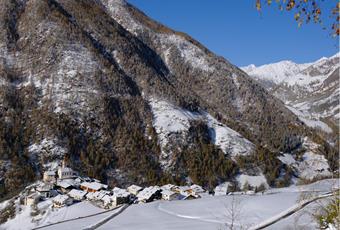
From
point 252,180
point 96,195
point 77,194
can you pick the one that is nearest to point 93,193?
A: point 96,195

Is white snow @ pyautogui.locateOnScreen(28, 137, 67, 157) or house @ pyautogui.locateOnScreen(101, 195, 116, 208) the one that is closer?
house @ pyautogui.locateOnScreen(101, 195, 116, 208)

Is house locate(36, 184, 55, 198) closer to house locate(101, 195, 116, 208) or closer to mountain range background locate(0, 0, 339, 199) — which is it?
house locate(101, 195, 116, 208)

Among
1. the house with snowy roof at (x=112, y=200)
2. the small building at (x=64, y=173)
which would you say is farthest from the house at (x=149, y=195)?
the small building at (x=64, y=173)

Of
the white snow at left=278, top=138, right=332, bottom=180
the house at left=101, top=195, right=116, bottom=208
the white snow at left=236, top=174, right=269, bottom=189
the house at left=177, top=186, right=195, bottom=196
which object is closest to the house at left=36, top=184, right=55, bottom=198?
the house at left=101, top=195, right=116, bottom=208

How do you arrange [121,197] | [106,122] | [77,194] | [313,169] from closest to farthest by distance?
1. [121,197]
2. [77,194]
3. [106,122]
4. [313,169]

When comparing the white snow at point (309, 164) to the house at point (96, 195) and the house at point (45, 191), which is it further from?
the house at point (45, 191)

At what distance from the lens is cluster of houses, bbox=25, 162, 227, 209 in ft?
234

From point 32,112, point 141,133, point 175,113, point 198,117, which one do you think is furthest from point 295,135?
point 32,112

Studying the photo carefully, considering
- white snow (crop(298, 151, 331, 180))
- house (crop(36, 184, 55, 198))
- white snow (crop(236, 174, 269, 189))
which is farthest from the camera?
A: white snow (crop(298, 151, 331, 180))

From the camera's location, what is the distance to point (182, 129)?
447ft

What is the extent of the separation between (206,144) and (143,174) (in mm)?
29084

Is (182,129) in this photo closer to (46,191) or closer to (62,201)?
→ (46,191)

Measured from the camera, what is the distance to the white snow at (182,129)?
134m

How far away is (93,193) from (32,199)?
382 inches
